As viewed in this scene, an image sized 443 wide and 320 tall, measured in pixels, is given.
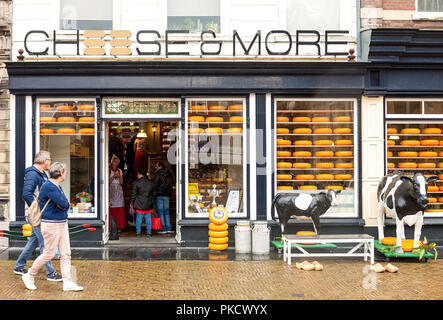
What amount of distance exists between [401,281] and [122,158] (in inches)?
341

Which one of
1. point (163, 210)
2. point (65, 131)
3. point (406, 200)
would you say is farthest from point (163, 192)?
point (406, 200)

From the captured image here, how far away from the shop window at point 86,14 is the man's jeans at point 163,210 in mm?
4367

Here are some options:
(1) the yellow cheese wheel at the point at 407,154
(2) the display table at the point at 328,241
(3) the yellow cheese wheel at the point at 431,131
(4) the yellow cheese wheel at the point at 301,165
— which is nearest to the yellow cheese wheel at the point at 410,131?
(3) the yellow cheese wheel at the point at 431,131

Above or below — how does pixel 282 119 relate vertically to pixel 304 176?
above

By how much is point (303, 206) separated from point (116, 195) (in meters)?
4.83

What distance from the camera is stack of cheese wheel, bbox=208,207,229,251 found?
11250mm

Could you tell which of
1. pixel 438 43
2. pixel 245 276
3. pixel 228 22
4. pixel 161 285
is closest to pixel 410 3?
pixel 438 43

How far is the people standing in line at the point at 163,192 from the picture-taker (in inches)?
523

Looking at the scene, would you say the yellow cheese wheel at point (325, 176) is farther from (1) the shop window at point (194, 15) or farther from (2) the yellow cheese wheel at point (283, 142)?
(1) the shop window at point (194, 15)

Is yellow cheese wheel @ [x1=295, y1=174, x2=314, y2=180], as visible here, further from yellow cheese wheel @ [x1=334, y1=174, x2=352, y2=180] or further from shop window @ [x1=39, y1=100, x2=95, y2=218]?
shop window @ [x1=39, y1=100, x2=95, y2=218]

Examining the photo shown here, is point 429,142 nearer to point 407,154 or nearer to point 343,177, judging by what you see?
point 407,154

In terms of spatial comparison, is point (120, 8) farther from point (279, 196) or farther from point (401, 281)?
point (401, 281)

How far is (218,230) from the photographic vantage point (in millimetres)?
11297

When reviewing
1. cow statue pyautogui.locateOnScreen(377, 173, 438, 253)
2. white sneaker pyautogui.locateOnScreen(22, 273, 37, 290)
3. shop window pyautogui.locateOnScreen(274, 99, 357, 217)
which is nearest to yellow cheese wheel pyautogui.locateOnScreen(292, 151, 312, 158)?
shop window pyautogui.locateOnScreen(274, 99, 357, 217)
